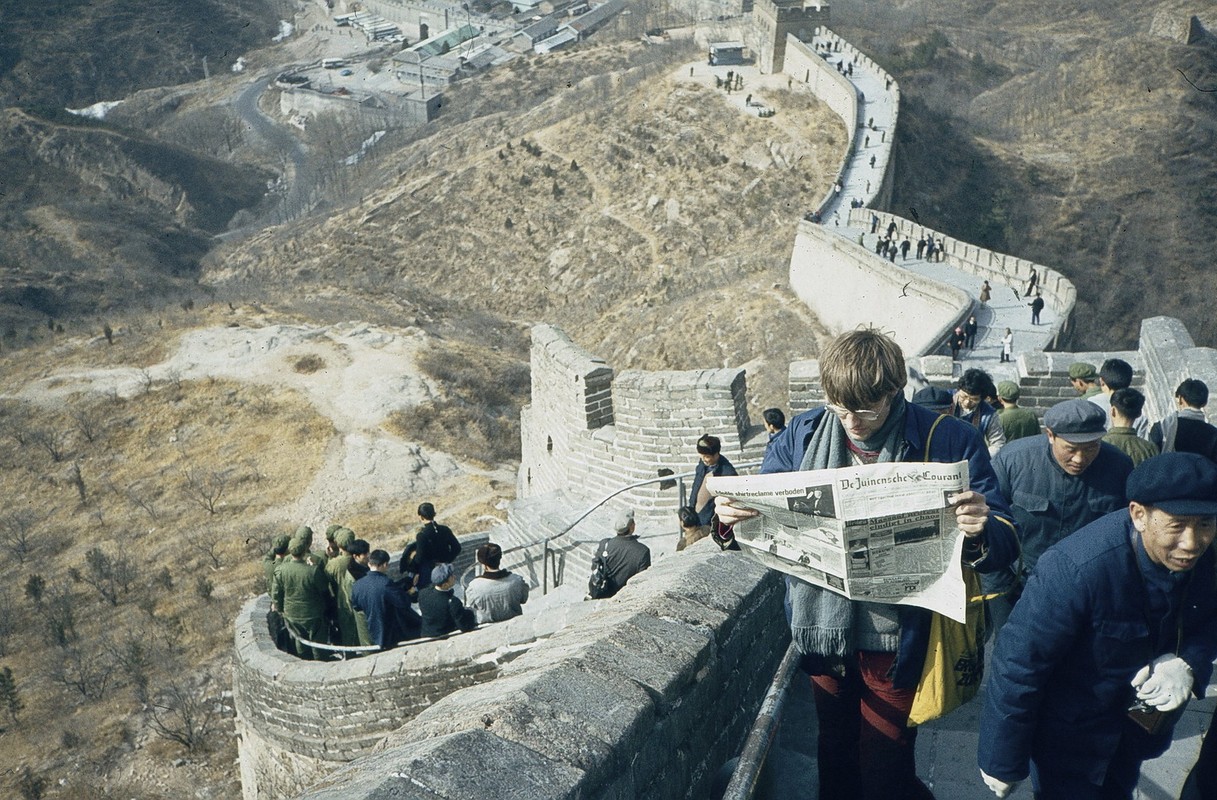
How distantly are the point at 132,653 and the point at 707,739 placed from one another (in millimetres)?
12664

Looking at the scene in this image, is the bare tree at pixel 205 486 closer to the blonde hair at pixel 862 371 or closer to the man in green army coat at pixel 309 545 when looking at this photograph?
the man in green army coat at pixel 309 545

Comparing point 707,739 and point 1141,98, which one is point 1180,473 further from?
point 1141,98

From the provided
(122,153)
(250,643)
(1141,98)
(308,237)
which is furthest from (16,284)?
(1141,98)

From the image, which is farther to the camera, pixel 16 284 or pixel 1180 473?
pixel 16 284

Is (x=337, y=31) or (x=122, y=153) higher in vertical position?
(x=337, y=31)

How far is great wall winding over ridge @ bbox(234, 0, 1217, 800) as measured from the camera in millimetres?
3652

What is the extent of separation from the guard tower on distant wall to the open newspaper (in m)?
53.0

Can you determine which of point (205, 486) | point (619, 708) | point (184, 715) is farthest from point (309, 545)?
point (205, 486)

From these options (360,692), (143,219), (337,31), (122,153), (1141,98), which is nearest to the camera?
(360,692)

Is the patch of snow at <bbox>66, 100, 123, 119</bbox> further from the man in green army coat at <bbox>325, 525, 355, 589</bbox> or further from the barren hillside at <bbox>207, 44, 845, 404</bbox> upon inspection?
the man in green army coat at <bbox>325, 525, 355, 589</bbox>

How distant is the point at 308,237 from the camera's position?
55.1 m

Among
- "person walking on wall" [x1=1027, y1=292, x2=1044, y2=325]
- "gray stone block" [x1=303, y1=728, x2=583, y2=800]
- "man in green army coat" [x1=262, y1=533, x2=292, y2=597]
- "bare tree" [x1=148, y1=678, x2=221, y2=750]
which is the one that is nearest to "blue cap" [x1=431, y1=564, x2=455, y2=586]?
"man in green army coat" [x1=262, y1=533, x2=292, y2=597]

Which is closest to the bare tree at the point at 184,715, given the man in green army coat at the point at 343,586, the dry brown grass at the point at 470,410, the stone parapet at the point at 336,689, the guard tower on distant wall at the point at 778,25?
the stone parapet at the point at 336,689

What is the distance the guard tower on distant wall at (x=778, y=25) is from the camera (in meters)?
53.9
